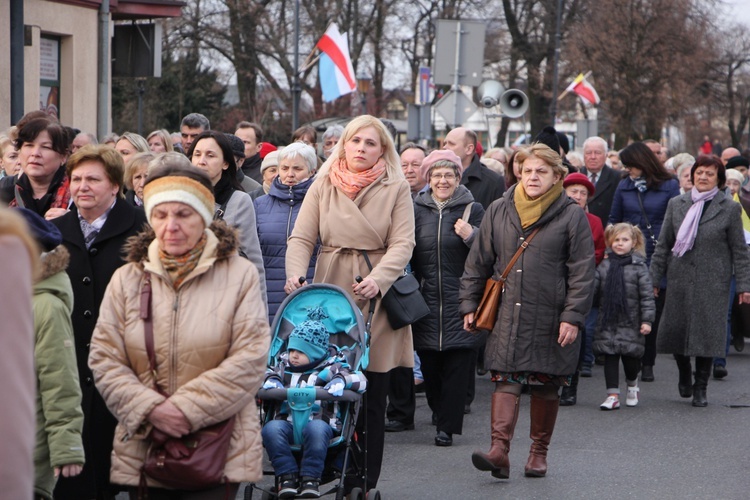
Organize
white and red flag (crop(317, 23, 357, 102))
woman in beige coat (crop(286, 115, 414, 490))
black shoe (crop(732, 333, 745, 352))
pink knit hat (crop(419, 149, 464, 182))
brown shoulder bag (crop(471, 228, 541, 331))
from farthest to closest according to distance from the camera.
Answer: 1. white and red flag (crop(317, 23, 357, 102))
2. black shoe (crop(732, 333, 745, 352))
3. pink knit hat (crop(419, 149, 464, 182))
4. brown shoulder bag (crop(471, 228, 541, 331))
5. woman in beige coat (crop(286, 115, 414, 490))

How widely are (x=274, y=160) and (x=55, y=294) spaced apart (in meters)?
5.13

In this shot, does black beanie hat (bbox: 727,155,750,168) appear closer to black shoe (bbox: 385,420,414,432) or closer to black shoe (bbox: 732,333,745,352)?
black shoe (bbox: 732,333,745,352)

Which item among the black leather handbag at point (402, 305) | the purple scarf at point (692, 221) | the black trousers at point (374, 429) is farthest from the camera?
the purple scarf at point (692, 221)

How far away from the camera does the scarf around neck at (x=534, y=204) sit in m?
7.37

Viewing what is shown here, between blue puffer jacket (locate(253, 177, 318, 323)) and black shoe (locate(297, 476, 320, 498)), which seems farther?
blue puffer jacket (locate(253, 177, 318, 323))

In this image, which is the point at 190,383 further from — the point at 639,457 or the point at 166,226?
the point at 639,457

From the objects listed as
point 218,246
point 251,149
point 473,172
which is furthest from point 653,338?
point 218,246

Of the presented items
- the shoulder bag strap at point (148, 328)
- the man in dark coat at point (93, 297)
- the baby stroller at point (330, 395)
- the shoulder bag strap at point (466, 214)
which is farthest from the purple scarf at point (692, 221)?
the shoulder bag strap at point (148, 328)

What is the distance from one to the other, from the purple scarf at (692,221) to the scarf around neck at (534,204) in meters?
3.26

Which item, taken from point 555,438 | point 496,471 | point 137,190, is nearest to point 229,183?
point 137,190

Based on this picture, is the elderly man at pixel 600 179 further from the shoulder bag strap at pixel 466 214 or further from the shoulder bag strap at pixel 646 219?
the shoulder bag strap at pixel 466 214

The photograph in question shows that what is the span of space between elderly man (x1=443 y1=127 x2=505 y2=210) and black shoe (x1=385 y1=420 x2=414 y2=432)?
2.32m

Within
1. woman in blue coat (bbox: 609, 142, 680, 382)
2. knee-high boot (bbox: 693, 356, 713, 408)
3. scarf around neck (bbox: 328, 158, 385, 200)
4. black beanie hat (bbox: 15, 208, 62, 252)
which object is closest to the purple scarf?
knee-high boot (bbox: 693, 356, 713, 408)

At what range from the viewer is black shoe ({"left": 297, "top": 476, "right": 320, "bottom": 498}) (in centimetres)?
575
